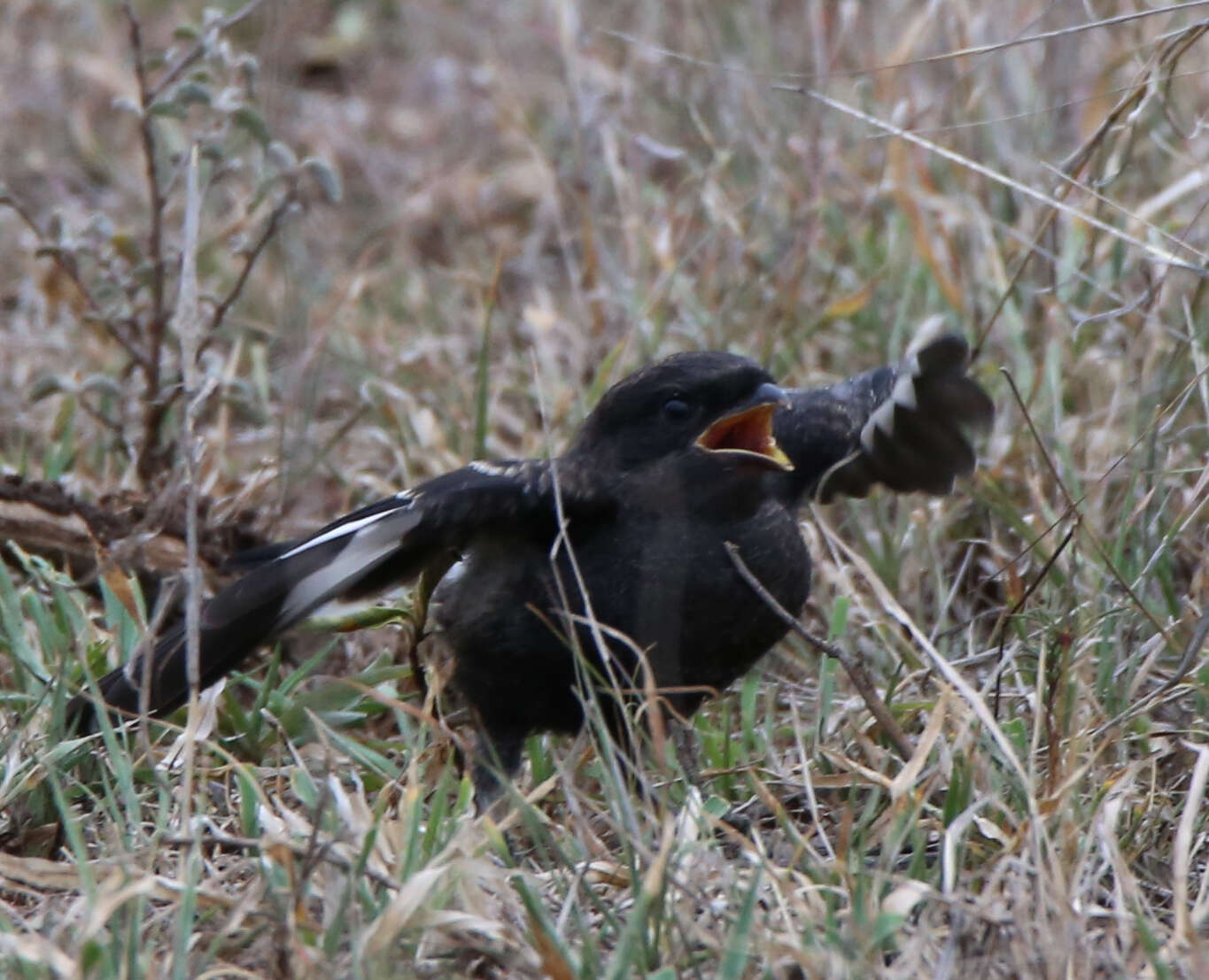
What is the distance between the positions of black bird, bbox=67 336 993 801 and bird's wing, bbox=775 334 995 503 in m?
0.11

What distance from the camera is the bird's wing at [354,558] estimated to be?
3.12 metres

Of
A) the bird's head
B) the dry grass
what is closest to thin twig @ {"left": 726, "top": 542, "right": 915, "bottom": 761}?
the dry grass

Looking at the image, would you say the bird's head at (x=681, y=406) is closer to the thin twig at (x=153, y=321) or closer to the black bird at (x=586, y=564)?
the black bird at (x=586, y=564)

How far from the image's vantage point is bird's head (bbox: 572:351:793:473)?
343 centimetres

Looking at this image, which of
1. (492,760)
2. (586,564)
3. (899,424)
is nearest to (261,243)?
(586,564)

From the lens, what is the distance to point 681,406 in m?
3.46

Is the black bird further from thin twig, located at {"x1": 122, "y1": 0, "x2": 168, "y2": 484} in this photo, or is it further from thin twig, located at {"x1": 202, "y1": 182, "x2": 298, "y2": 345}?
thin twig, located at {"x1": 122, "y1": 0, "x2": 168, "y2": 484}

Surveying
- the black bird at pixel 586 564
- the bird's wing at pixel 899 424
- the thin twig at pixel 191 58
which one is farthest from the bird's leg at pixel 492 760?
the thin twig at pixel 191 58

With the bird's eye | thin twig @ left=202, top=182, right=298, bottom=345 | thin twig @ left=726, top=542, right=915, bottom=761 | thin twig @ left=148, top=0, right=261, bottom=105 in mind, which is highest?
thin twig @ left=148, top=0, right=261, bottom=105

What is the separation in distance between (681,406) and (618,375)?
147cm

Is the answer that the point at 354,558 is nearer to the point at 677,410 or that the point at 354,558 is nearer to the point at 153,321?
the point at 677,410

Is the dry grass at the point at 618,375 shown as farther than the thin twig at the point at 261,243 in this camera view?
No

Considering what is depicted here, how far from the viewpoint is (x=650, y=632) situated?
3291mm

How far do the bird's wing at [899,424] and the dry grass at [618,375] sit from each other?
24 centimetres
